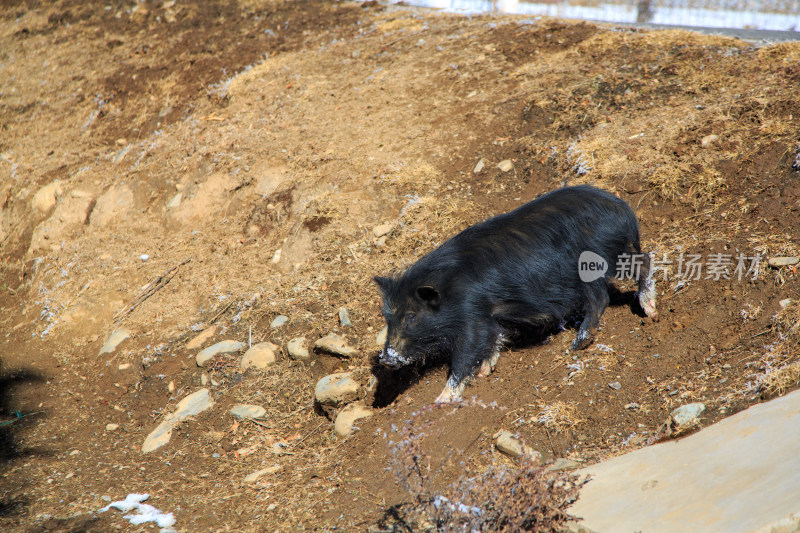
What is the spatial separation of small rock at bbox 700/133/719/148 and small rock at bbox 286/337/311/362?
14.2ft

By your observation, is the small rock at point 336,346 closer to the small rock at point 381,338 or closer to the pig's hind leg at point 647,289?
the small rock at point 381,338

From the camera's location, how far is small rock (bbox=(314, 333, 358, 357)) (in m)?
5.75

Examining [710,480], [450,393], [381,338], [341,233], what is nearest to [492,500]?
[710,480]

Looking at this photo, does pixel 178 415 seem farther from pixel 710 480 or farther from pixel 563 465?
pixel 710 480

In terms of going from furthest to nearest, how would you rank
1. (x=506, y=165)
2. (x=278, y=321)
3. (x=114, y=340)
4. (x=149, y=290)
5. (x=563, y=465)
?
(x=149, y=290) → (x=506, y=165) → (x=114, y=340) → (x=278, y=321) → (x=563, y=465)

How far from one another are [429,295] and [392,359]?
58cm

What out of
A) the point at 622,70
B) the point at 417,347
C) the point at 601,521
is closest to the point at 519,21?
the point at 622,70

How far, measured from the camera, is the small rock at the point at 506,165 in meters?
7.25

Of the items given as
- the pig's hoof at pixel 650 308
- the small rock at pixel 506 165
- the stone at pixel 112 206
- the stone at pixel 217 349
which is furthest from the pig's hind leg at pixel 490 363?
the stone at pixel 112 206

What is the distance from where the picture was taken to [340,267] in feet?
22.2

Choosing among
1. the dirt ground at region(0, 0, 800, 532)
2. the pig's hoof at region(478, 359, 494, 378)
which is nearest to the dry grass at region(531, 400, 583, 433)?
the dirt ground at region(0, 0, 800, 532)

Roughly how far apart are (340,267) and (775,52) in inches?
225

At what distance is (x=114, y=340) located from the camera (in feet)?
22.9

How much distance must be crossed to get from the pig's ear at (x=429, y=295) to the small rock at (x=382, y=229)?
190cm
